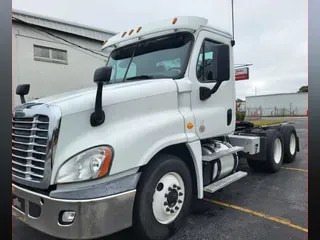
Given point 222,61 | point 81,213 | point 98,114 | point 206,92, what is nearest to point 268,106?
point 206,92

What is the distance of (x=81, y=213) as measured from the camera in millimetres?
2334

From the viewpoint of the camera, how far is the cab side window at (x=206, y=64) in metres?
3.70

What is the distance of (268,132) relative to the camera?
5.88 m

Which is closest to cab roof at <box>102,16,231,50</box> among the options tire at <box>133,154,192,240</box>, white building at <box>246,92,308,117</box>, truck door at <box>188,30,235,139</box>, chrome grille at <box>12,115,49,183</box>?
truck door at <box>188,30,235,139</box>

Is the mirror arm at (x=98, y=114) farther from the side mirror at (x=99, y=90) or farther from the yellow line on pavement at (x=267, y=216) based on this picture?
the yellow line on pavement at (x=267, y=216)

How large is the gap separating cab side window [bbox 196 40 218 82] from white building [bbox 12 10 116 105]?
7648mm

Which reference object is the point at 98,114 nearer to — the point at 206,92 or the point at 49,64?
the point at 206,92

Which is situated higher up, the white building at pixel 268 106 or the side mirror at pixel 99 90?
the white building at pixel 268 106

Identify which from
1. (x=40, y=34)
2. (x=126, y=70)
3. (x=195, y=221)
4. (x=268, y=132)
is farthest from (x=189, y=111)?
(x=40, y=34)

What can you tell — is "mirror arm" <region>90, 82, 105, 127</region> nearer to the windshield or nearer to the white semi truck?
the white semi truck

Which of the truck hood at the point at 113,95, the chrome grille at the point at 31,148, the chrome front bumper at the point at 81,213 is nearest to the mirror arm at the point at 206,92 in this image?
the truck hood at the point at 113,95

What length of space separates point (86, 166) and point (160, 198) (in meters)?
1.00
